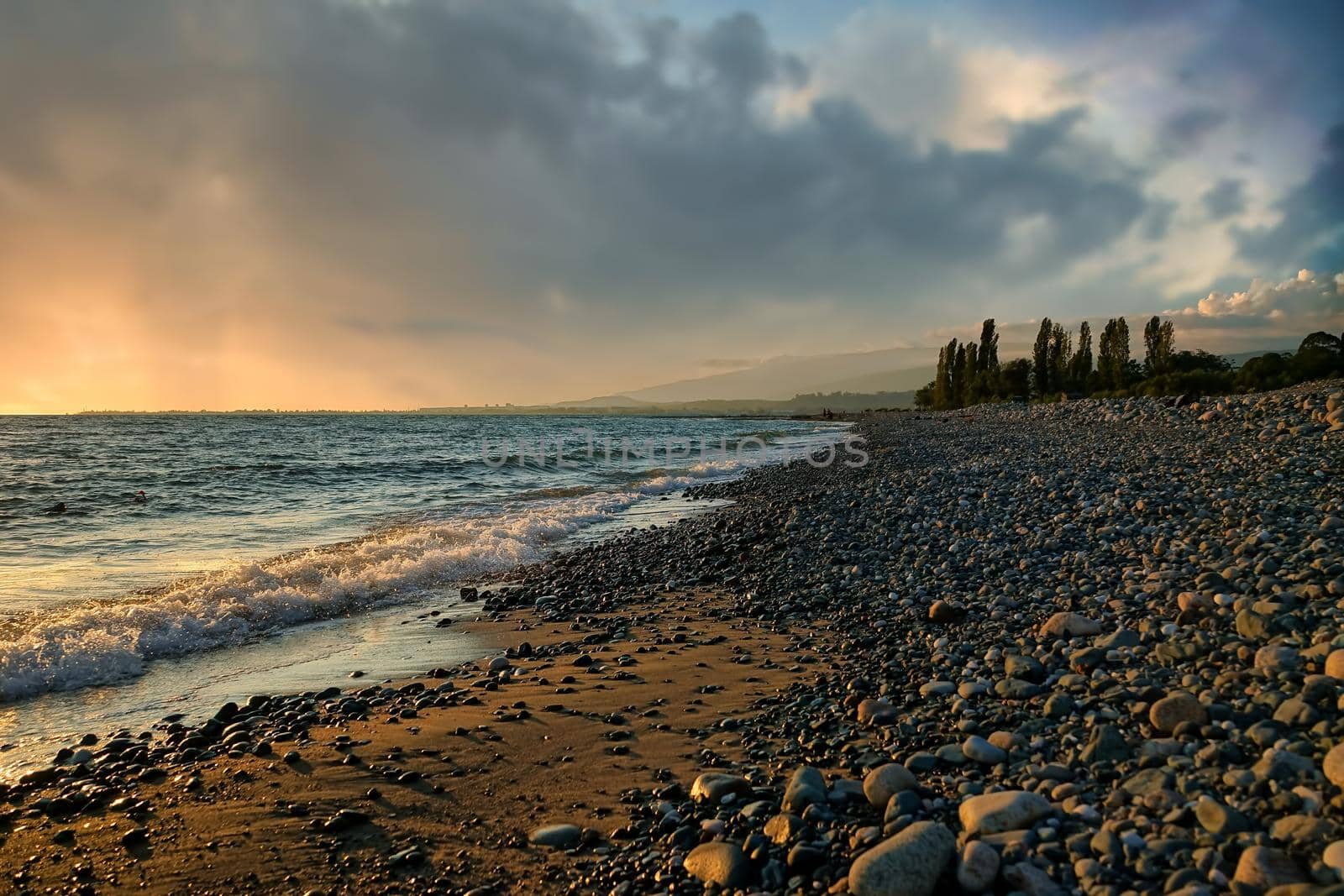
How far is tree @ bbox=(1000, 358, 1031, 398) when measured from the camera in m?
85.4

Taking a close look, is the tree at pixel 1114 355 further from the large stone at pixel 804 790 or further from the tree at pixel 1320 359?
the large stone at pixel 804 790

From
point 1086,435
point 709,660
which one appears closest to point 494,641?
Answer: point 709,660

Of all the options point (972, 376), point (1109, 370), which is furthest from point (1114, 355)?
point (972, 376)

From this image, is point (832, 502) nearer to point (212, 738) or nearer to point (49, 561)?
point (212, 738)

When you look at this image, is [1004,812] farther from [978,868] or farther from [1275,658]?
[1275,658]

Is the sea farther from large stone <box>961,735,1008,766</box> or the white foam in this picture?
large stone <box>961,735,1008,766</box>

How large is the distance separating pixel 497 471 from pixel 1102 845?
1276 inches

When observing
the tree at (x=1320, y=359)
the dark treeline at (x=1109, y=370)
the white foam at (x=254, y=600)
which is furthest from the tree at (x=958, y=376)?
the white foam at (x=254, y=600)

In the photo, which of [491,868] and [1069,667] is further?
[1069,667]

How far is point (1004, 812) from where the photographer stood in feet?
10.9

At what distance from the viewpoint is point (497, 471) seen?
33.5 meters

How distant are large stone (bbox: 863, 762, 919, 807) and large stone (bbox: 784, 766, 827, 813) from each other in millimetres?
265

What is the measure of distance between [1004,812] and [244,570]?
1132cm

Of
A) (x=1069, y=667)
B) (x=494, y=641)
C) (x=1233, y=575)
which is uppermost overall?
(x=1233, y=575)
